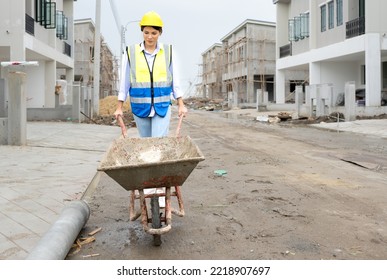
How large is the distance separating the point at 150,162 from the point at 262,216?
182 cm

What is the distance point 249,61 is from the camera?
4497 cm

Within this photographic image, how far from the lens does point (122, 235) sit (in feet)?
13.4

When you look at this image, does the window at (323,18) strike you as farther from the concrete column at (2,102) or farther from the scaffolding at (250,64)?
the concrete column at (2,102)

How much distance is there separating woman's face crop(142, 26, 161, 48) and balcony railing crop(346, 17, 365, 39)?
19.6m

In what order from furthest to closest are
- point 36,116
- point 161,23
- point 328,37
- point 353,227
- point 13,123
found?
point 328,37, point 36,116, point 13,123, point 353,227, point 161,23

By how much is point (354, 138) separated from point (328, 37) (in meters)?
13.8

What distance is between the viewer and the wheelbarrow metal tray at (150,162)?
3.35 m

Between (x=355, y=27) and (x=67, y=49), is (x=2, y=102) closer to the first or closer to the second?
(x=355, y=27)

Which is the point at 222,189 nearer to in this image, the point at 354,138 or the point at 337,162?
the point at 337,162

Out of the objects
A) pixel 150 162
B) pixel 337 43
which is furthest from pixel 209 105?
pixel 150 162

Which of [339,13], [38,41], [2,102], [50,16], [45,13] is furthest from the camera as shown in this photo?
[339,13]

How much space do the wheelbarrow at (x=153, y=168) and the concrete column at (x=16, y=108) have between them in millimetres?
6863

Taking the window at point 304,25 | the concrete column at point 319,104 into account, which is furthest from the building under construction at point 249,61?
the concrete column at point 319,104
